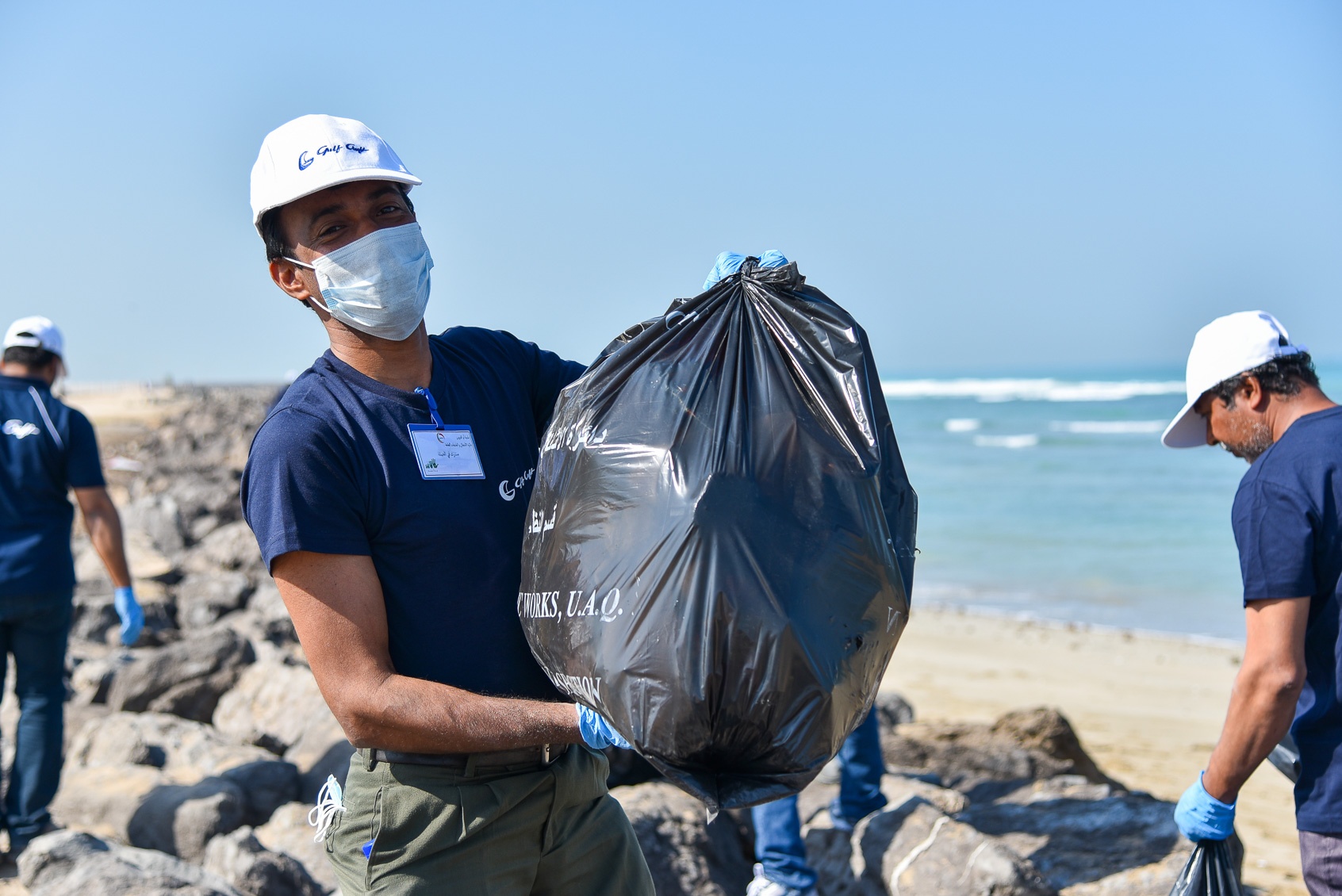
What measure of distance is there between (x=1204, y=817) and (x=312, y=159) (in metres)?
2.22

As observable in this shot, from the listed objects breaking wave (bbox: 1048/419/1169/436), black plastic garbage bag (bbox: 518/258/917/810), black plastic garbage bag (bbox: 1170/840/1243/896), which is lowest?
breaking wave (bbox: 1048/419/1169/436)

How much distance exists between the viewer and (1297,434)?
7.38ft

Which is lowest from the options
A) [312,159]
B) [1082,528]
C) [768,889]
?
[1082,528]

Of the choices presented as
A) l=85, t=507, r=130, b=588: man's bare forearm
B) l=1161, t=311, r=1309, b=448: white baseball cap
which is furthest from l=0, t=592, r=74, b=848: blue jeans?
l=1161, t=311, r=1309, b=448: white baseball cap

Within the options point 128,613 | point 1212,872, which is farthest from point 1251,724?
point 128,613

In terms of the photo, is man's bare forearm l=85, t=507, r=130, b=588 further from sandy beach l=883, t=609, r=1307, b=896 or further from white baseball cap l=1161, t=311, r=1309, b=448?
sandy beach l=883, t=609, r=1307, b=896

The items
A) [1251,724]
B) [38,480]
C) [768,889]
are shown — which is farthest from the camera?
[38,480]

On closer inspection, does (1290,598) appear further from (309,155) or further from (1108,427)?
(1108,427)

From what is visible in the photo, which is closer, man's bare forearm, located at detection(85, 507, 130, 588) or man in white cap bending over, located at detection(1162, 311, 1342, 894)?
man in white cap bending over, located at detection(1162, 311, 1342, 894)

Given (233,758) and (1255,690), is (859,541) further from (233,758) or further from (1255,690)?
(233,758)

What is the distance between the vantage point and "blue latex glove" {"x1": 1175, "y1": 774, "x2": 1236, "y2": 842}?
2396 millimetres

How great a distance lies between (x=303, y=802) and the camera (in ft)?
14.4

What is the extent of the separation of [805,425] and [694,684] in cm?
39

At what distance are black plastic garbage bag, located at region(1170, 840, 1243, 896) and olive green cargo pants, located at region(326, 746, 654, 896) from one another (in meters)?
1.36
